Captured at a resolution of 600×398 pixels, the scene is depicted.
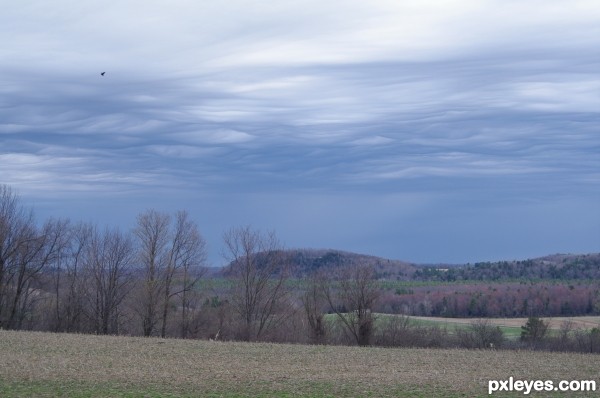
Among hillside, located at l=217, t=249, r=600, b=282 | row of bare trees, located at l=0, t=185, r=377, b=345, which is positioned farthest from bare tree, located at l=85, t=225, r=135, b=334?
hillside, located at l=217, t=249, r=600, b=282

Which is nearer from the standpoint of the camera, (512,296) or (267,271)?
(267,271)

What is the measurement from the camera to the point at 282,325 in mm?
56094

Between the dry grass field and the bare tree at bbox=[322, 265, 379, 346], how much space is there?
13306 mm

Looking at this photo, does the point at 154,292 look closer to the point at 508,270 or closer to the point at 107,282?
the point at 107,282

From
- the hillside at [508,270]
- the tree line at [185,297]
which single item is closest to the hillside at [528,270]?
the hillside at [508,270]

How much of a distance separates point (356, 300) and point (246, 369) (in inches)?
1036

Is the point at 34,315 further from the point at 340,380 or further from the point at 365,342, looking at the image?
the point at 340,380

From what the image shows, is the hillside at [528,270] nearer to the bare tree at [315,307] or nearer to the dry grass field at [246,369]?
the bare tree at [315,307]

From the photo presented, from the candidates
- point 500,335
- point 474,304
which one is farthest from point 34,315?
point 474,304

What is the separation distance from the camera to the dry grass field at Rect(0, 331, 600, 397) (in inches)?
872

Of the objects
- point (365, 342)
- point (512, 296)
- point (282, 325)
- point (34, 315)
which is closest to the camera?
point (365, 342)

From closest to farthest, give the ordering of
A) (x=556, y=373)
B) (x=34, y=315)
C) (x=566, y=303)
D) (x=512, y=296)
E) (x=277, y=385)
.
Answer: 1. (x=277, y=385)
2. (x=556, y=373)
3. (x=34, y=315)
4. (x=566, y=303)
5. (x=512, y=296)

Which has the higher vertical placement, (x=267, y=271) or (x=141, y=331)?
(x=267, y=271)

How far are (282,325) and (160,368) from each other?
2939cm
